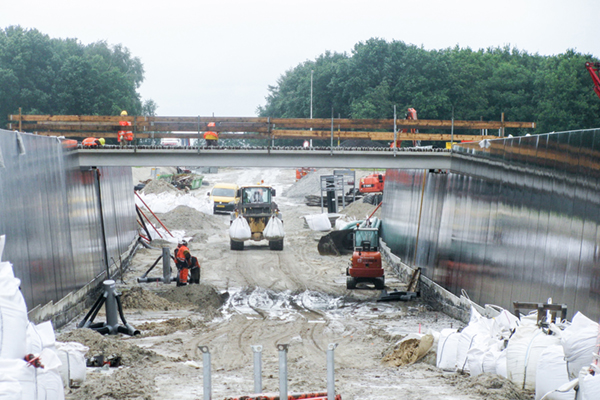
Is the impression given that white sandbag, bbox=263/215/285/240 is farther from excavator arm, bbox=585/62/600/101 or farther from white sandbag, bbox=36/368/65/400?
white sandbag, bbox=36/368/65/400

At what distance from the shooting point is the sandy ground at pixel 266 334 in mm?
8742

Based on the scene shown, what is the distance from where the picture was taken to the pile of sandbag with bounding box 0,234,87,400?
6117 mm

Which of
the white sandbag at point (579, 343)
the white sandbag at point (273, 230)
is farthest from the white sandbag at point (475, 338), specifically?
the white sandbag at point (273, 230)

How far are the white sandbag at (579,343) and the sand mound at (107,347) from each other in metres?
6.64

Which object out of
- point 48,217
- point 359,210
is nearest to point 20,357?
point 48,217

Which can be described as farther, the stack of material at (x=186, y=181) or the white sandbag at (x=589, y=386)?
the stack of material at (x=186, y=181)

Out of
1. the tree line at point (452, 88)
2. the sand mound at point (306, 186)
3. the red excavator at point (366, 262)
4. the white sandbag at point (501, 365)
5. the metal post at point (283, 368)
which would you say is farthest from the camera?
the tree line at point (452, 88)

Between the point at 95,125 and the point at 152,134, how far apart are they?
1878 millimetres

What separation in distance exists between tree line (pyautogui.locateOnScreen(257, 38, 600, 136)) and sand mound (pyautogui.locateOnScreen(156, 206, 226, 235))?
31830mm

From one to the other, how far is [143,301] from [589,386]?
11891mm

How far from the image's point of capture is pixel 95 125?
19.1m

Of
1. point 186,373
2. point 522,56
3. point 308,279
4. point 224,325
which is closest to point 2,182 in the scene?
point 186,373

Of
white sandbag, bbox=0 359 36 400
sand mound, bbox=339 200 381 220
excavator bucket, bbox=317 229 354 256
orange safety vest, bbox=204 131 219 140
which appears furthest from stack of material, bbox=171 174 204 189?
white sandbag, bbox=0 359 36 400

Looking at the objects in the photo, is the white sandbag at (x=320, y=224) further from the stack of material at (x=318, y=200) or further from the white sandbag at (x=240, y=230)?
the stack of material at (x=318, y=200)
